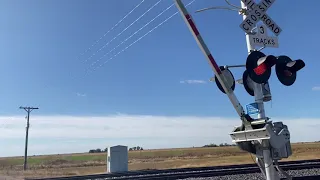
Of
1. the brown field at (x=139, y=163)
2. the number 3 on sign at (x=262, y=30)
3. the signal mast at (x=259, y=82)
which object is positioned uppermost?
the number 3 on sign at (x=262, y=30)

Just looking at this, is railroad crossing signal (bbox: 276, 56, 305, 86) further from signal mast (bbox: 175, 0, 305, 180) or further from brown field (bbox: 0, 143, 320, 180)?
brown field (bbox: 0, 143, 320, 180)

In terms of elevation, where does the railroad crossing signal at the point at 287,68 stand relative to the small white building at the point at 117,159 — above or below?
above

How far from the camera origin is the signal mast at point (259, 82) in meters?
4.89

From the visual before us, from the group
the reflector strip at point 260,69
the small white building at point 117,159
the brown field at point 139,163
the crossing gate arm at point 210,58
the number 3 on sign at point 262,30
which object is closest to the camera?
the reflector strip at point 260,69

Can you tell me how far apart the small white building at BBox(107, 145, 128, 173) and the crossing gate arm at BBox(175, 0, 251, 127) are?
19.3 metres

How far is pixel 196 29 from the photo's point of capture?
518 centimetres

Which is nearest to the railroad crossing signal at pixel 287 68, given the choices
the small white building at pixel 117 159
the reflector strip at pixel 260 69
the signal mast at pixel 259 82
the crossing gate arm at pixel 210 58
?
the signal mast at pixel 259 82

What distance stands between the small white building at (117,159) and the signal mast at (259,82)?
749 inches

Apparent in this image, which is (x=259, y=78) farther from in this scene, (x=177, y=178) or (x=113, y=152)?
(x=113, y=152)

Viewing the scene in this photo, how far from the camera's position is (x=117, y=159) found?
23.6 meters

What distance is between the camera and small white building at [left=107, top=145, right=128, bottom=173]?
2343 centimetres

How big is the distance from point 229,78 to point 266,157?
1.45m

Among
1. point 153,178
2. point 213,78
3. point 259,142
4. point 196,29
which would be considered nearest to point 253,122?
point 259,142

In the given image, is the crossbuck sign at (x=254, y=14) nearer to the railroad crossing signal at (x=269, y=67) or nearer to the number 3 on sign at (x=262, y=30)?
the number 3 on sign at (x=262, y=30)
